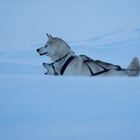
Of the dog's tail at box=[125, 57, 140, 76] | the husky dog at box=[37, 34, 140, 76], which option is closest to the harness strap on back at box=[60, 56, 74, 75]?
the husky dog at box=[37, 34, 140, 76]

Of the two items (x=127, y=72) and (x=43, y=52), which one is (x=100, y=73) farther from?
(x=43, y=52)

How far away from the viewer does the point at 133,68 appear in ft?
8.29

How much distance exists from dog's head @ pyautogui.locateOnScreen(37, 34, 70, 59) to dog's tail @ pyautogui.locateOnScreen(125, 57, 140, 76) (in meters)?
0.44

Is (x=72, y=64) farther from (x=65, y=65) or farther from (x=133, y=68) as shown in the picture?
(x=133, y=68)

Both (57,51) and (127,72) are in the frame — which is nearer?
(127,72)

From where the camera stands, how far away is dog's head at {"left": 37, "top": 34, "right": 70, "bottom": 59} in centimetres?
271

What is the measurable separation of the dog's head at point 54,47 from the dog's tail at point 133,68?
442 mm

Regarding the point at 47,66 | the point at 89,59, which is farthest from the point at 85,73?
the point at 47,66

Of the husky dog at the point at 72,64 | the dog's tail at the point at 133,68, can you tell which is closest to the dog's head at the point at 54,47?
the husky dog at the point at 72,64

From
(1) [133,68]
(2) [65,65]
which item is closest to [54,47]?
(2) [65,65]

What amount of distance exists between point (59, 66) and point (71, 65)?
96 mm

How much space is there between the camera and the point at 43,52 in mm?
2719

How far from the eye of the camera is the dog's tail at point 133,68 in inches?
98.8

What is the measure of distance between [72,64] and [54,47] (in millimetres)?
164
